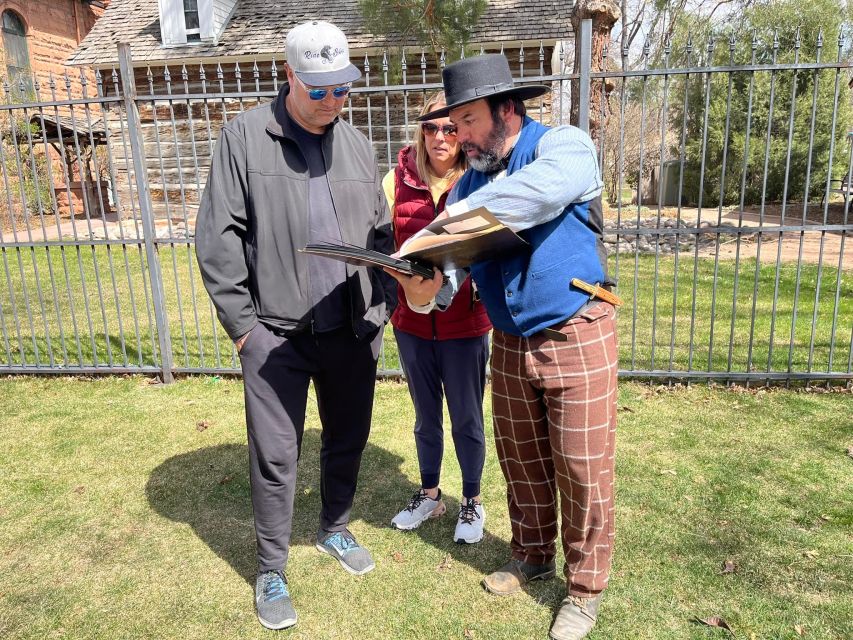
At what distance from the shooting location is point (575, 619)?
2699 mm

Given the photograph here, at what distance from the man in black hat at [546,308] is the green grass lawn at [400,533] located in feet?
1.64

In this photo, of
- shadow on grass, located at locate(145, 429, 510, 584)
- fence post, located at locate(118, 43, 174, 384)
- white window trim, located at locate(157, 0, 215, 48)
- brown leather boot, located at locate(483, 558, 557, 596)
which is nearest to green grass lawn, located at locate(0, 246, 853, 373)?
fence post, located at locate(118, 43, 174, 384)

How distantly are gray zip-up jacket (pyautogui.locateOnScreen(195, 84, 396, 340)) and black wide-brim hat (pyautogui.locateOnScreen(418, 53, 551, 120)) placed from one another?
65cm

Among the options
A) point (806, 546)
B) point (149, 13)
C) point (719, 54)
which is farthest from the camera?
point (719, 54)

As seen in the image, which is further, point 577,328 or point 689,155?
point 689,155

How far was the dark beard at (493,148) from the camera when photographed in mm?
2383

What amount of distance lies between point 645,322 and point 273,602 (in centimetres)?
596

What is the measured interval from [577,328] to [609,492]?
26.6 inches

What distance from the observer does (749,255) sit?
11.9 metres

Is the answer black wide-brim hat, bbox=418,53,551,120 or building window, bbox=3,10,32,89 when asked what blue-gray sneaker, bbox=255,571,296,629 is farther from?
building window, bbox=3,10,32,89

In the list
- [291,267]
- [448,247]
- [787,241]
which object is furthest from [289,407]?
[787,241]

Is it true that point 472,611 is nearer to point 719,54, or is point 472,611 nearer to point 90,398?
point 90,398

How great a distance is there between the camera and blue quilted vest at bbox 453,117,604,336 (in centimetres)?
234

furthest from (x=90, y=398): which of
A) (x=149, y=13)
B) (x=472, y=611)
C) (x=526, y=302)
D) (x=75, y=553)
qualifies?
(x=149, y=13)
